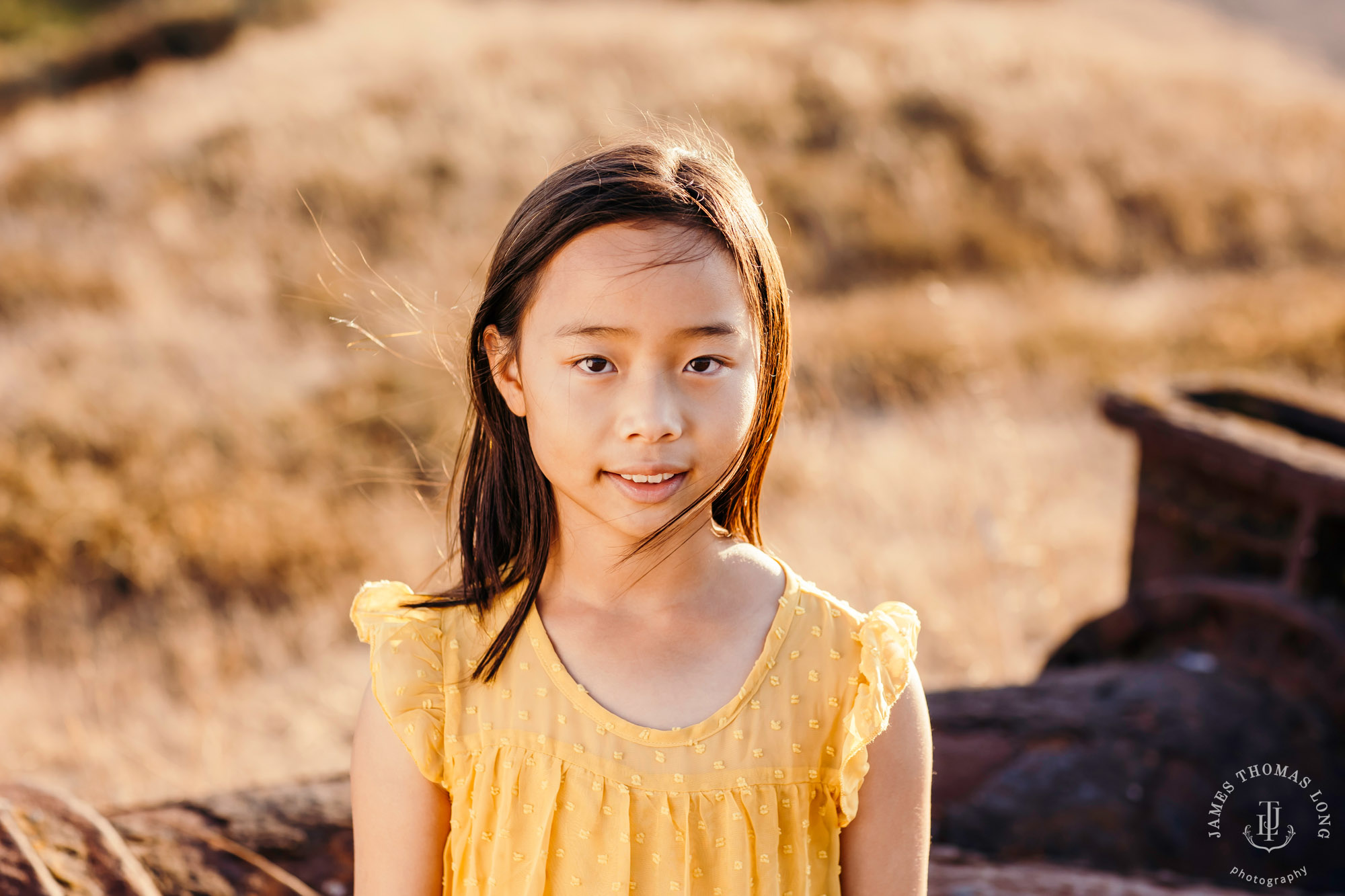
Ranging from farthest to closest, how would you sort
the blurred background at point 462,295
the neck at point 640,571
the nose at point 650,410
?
the blurred background at point 462,295, the neck at point 640,571, the nose at point 650,410

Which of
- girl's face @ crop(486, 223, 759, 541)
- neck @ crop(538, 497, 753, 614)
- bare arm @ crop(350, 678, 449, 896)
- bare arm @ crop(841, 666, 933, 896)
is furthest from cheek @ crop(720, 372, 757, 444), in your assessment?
bare arm @ crop(350, 678, 449, 896)

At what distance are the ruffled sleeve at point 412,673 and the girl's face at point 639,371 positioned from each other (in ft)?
0.86

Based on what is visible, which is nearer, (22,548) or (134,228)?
(22,548)

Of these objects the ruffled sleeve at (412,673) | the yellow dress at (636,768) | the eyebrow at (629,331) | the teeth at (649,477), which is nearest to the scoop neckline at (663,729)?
the yellow dress at (636,768)

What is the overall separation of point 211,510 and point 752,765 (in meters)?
4.39

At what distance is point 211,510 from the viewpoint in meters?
5.03

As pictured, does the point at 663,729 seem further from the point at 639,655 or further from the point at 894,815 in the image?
the point at 894,815

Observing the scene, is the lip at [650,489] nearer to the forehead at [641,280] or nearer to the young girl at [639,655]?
the young girl at [639,655]

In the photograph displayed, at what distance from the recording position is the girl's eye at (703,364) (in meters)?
1.24

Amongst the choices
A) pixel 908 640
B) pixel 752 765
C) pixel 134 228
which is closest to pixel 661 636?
pixel 752 765

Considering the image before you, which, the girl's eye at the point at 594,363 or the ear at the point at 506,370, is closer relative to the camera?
the girl's eye at the point at 594,363

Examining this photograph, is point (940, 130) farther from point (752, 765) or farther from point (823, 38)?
point (752, 765)

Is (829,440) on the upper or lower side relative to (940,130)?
lower

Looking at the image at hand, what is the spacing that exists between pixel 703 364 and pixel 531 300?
223mm
